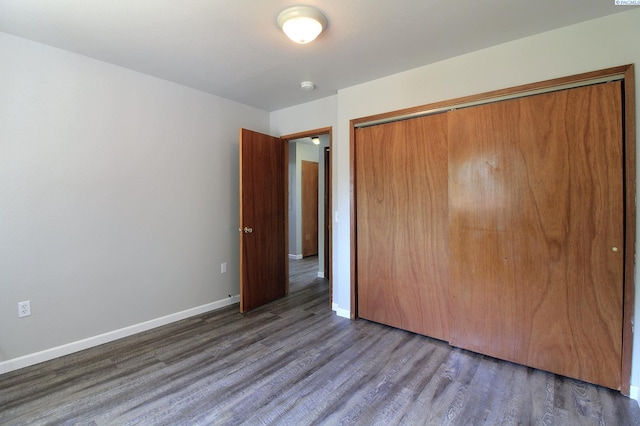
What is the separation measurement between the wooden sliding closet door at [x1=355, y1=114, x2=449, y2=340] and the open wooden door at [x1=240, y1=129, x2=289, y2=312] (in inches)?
46.3

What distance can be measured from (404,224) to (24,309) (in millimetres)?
3101

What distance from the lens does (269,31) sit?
6.82 feet

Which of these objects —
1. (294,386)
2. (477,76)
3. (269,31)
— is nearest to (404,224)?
(477,76)

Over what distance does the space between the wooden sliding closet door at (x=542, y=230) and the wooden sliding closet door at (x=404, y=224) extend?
0.12m

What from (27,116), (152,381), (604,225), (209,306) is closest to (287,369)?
(152,381)

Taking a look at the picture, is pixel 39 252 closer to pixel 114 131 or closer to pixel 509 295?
pixel 114 131

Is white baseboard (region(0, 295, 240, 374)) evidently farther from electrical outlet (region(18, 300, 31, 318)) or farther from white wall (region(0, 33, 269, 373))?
electrical outlet (region(18, 300, 31, 318))

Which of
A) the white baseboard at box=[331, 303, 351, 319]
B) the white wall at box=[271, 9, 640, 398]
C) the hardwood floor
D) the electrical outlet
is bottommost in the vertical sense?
the hardwood floor

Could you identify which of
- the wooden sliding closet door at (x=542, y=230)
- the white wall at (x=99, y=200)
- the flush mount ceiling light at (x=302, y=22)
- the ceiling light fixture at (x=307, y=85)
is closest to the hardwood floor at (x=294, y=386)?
the wooden sliding closet door at (x=542, y=230)

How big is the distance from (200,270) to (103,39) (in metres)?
2.24

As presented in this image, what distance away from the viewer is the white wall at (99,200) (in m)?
2.19

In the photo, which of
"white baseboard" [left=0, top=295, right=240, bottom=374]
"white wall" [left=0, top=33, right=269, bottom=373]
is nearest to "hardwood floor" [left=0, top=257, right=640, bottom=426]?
"white baseboard" [left=0, top=295, right=240, bottom=374]

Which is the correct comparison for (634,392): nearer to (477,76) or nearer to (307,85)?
(477,76)

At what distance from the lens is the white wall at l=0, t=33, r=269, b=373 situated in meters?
2.19
